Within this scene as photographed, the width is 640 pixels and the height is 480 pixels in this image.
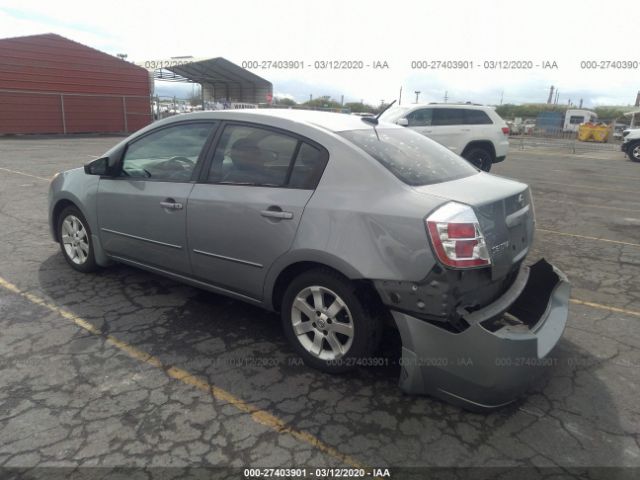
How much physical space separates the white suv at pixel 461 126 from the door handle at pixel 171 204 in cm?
842

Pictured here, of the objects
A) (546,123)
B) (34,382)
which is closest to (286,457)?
(34,382)

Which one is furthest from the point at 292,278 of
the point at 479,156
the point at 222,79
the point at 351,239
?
the point at 222,79

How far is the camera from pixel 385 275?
2518 mm

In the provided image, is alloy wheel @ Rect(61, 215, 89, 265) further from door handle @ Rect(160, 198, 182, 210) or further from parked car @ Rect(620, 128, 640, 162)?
parked car @ Rect(620, 128, 640, 162)

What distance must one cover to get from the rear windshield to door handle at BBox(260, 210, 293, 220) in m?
0.62

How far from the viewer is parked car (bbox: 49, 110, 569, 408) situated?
7.95 feet

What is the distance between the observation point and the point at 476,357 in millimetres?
2363

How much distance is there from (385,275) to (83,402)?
1.83 m

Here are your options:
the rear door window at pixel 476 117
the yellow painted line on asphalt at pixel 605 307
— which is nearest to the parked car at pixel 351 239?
the yellow painted line on asphalt at pixel 605 307

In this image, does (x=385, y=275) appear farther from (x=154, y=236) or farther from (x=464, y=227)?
(x=154, y=236)

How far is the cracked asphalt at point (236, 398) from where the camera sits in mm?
2270

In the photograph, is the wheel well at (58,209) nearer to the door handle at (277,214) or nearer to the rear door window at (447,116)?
the door handle at (277,214)

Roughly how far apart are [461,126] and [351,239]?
982cm

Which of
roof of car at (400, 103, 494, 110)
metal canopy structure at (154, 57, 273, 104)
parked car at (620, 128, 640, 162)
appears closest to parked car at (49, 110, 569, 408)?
roof of car at (400, 103, 494, 110)
